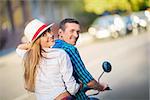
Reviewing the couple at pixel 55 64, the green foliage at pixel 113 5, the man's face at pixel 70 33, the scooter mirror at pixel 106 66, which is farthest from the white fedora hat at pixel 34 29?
the scooter mirror at pixel 106 66

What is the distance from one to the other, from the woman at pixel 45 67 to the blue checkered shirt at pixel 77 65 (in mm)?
42

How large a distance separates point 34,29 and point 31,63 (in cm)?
26

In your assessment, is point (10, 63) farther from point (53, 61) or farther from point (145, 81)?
point (145, 81)

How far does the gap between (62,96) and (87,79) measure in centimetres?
22

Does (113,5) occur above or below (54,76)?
above

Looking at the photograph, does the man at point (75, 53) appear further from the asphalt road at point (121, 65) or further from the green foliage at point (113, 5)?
the green foliage at point (113, 5)

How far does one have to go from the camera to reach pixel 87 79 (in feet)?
12.2

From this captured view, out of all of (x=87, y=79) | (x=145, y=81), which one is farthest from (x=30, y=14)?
(x=145, y=81)

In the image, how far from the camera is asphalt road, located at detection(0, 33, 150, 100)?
379 centimetres

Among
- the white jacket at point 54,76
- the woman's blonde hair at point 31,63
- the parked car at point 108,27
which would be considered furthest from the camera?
the parked car at point 108,27

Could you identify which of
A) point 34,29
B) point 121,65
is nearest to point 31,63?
point 34,29

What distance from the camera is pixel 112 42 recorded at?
12.7 feet

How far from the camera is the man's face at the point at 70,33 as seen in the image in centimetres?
375

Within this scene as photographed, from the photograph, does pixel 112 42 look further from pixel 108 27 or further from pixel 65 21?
pixel 65 21
